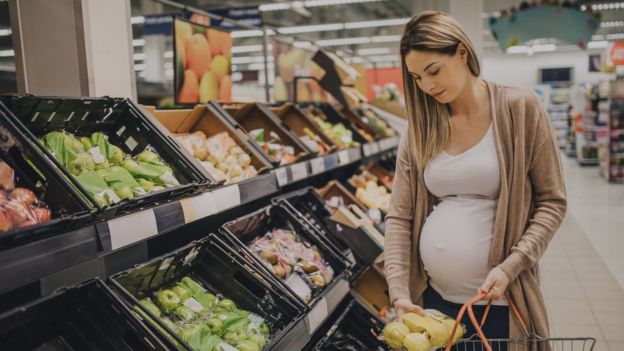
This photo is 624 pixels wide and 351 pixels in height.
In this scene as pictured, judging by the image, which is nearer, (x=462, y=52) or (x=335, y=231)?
(x=462, y=52)

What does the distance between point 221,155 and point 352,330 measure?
3.44 feet

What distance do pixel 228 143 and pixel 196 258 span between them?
0.70 metres

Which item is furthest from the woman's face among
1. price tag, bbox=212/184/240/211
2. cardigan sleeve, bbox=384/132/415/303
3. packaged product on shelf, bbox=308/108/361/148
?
packaged product on shelf, bbox=308/108/361/148

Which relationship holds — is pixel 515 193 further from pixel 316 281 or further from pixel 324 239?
pixel 324 239

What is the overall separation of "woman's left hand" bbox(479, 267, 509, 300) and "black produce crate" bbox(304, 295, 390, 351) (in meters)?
1.09

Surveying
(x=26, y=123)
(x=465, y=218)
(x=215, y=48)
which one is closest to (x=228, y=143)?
(x=215, y=48)

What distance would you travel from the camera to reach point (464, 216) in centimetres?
167

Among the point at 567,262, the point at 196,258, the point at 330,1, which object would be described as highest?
the point at 330,1

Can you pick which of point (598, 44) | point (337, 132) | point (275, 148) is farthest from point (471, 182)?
point (598, 44)

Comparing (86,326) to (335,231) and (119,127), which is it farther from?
(335,231)

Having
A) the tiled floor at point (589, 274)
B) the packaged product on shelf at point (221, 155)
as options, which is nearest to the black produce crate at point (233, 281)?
the packaged product on shelf at point (221, 155)

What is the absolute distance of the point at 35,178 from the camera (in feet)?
4.33

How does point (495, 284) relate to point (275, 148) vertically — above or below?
below

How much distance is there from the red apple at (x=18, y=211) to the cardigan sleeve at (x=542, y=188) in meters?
1.21
